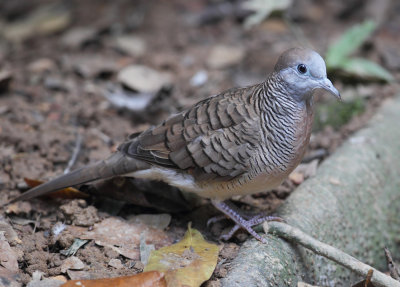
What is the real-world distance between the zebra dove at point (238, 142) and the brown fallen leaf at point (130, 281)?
0.92 meters

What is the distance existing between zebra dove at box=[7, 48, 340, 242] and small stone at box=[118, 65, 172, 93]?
200 cm

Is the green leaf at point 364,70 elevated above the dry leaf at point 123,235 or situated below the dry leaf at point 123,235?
above

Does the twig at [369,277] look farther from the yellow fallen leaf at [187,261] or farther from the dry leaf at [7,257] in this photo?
the dry leaf at [7,257]

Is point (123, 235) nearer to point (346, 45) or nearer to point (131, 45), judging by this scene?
point (346, 45)

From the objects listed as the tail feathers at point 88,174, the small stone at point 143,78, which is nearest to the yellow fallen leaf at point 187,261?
the tail feathers at point 88,174

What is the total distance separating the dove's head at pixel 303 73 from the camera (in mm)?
3465

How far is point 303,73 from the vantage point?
3520 mm

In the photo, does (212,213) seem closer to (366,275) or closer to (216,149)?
(216,149)

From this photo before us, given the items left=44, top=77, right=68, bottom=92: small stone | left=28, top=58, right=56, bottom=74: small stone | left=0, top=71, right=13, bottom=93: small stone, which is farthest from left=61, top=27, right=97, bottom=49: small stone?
left=0, top=71, right=13, bottom=93: small stone

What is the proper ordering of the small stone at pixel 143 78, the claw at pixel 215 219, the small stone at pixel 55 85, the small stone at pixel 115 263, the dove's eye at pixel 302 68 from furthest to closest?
1. the small stone at pixel 55 85
2. the small stone at pixel 143 78
3. the claw at pixel 215 219
4. the dove's eye at pixel 302 68
5. the small stone at pixel 115 263

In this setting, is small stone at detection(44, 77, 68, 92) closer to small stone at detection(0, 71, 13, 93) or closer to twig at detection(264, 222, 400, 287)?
small stone at detection(0, 71, 13, 93)

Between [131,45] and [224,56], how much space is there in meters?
1.28

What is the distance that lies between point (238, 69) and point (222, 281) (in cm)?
391

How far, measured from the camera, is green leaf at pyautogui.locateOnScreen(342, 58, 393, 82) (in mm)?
5931
